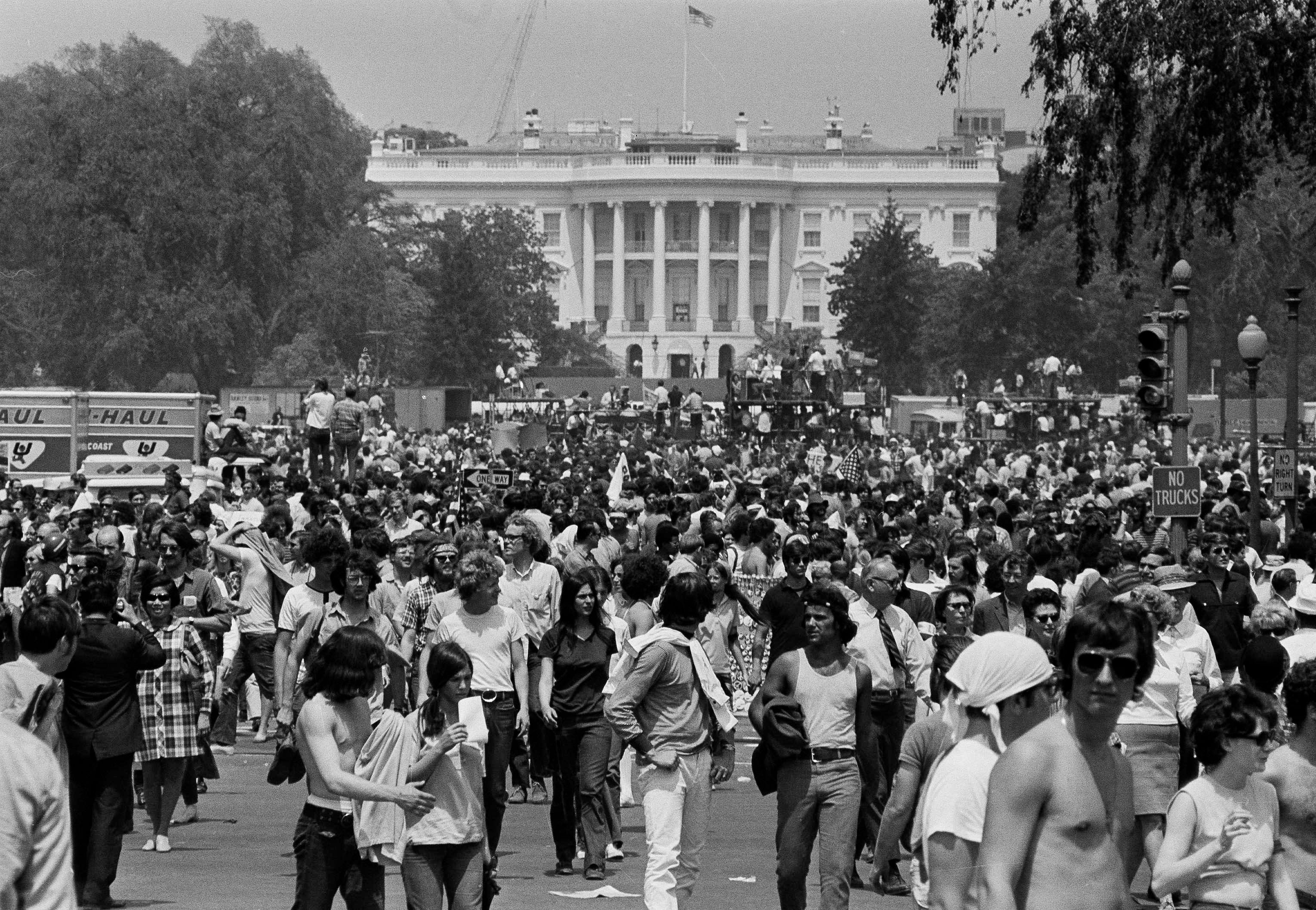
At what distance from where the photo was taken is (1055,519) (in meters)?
19.9

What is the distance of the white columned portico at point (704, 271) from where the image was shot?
14138cm

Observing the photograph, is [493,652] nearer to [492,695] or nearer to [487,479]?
[492,695]

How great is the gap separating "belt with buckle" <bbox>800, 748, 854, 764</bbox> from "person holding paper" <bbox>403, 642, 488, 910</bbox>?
1.39m

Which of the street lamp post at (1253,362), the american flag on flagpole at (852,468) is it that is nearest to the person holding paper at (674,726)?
the street lamp post at (1253,362)

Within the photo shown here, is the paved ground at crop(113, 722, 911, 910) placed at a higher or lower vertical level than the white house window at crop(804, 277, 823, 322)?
lower

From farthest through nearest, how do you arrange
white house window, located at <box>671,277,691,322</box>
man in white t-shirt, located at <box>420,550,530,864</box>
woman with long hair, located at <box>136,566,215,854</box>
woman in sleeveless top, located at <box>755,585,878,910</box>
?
white house window, located at <box>671,277,691,322</box> < woman with long hair, located at <box>136,566,215,854</box> < man in white t-shirt, located at <box>420,550,530,864</box> < woman in sleeveless top, located at <box>755,585,878,910</box>

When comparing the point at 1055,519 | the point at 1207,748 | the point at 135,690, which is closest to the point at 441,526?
the point at 1055,519

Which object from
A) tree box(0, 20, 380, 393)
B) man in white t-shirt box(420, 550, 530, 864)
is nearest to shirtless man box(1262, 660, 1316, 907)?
man in white t-shirt box(420, 550, 530, 864)

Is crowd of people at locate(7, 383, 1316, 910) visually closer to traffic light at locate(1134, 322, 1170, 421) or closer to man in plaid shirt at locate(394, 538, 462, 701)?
man in plaid shirt at locate(394, 538, 462, 701)

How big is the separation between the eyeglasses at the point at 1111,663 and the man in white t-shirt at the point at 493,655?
5.12m

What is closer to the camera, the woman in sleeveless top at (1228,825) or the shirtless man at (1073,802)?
the shirtless man at (1073,802)

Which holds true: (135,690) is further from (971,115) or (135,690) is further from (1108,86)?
(971,115)

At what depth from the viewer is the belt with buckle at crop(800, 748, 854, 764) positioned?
28.8 feet

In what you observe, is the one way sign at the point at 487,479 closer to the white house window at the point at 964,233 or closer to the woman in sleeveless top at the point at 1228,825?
the woman in sleeveless top at the point at 1228,825
